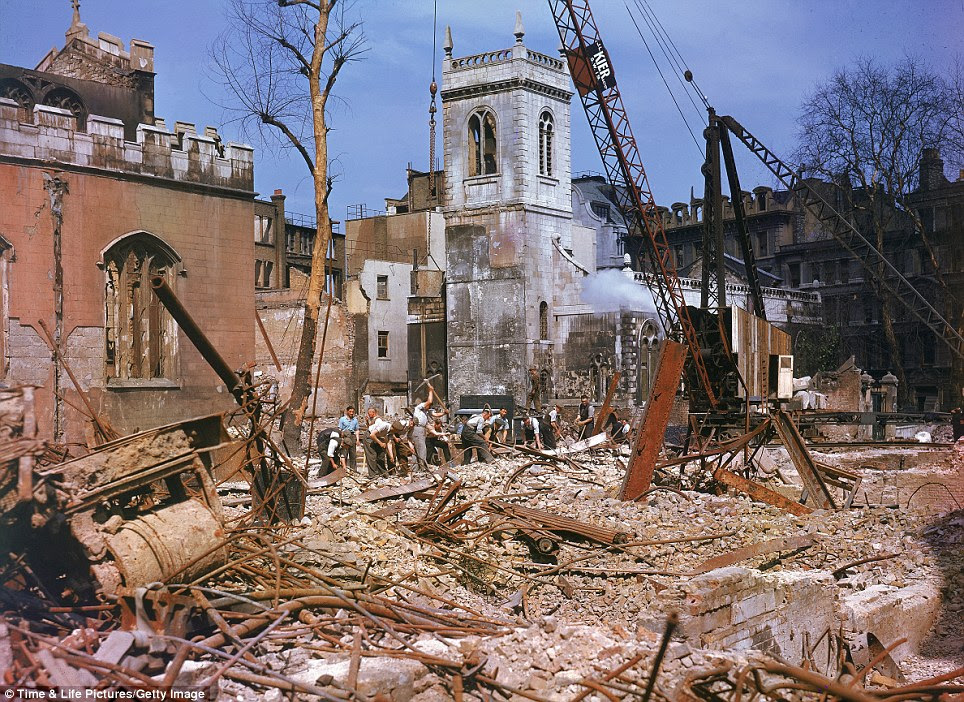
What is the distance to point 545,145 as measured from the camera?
41.5 metres

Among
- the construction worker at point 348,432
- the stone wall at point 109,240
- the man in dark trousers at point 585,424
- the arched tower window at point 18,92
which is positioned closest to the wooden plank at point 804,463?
the construction worker at point 348,432

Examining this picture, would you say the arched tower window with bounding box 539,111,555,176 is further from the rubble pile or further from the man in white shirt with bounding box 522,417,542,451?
the rubble pile

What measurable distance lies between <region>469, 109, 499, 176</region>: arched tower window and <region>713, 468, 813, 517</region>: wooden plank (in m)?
28.2

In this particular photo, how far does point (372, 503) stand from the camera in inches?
505

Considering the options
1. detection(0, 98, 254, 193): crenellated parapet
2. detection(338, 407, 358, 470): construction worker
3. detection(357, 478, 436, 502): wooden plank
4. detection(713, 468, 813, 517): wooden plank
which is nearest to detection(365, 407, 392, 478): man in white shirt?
detection(338, 407, 358, 470): construction worker

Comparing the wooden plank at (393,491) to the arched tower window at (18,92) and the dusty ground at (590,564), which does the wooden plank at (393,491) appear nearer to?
the dusty ground at (590,564)

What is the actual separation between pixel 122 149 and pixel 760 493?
13979mm

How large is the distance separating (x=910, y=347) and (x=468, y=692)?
45.7 metres

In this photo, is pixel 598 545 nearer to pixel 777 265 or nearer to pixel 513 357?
pixel 513 357

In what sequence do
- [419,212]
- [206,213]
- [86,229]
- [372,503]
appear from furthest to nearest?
[419,212] < [206,213] < [86,229] < [372,503]

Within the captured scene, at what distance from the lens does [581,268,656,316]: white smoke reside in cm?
3681

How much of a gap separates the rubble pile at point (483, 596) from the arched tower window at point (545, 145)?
2866 cm

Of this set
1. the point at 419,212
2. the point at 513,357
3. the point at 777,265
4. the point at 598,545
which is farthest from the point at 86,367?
the point at 777,265

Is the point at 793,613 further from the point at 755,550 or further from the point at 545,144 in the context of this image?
the point at 545,144
